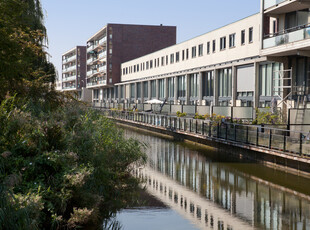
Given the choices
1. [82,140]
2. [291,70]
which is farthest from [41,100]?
[291,70]

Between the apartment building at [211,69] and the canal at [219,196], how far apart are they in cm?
1434

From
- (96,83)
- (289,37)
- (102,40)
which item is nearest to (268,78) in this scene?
(289,37)

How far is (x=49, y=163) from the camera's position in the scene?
36.2ft

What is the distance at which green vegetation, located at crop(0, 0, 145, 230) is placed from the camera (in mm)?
9188

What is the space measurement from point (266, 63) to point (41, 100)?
2085 cm

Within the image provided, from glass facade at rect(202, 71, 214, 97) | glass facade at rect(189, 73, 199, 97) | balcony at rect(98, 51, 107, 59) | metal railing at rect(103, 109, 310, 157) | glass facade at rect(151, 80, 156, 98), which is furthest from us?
balcony at rect(98, 51, 107, 59)

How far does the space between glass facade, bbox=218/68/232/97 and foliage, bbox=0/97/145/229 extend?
27091 millimetres

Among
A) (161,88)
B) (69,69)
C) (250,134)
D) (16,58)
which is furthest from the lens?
(69,69)

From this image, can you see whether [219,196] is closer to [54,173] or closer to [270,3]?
[54,173]

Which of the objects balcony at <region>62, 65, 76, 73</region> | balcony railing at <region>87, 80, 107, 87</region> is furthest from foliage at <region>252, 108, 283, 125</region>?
balcony at <region>62, 65, 76, 73</region>

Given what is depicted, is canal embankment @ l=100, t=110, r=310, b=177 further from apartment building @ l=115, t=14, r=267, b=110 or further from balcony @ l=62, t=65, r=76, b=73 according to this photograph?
balcony @ l=62, t=65, r=76, b=73

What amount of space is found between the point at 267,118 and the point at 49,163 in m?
19.8

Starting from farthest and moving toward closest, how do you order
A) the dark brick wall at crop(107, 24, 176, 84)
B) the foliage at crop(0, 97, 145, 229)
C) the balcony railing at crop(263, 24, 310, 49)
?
the dark brick wall at crop(107, 24, 176, 84)
the balcony railing at crop(263, 24, 310, 49)
the foliage at crop(0, 97, 145, 229)

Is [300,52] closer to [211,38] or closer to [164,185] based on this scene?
[164,185]
